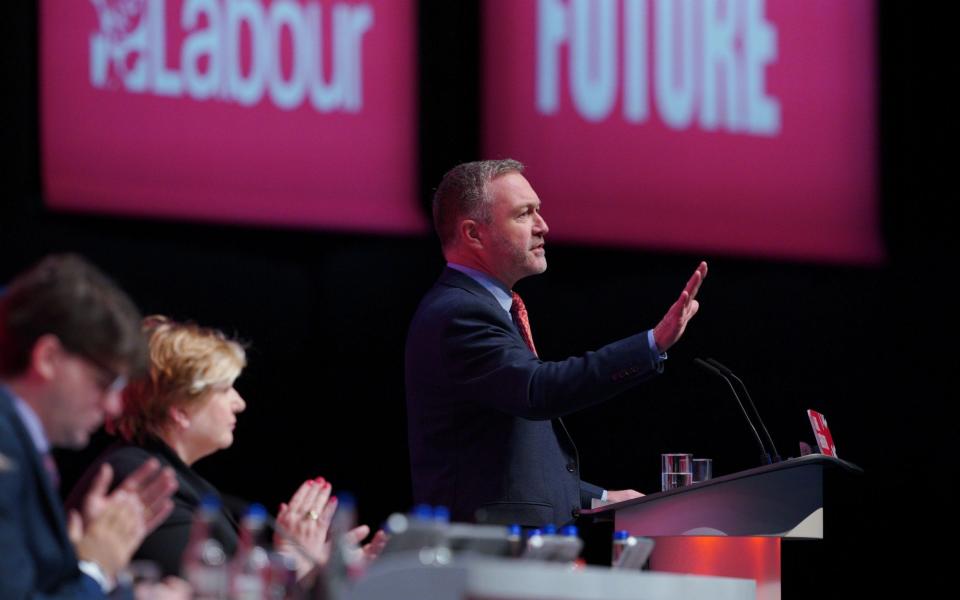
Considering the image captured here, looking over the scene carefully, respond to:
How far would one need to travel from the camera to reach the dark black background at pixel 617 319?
4.65 meters

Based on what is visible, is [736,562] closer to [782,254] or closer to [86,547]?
[86,547]

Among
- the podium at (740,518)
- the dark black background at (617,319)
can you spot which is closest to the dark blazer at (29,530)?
the podium at (740,518)

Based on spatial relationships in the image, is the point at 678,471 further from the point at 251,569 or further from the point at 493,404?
the point at 251,569

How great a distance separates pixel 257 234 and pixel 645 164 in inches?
60.0

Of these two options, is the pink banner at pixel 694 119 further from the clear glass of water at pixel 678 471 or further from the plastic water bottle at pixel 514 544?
the plastic water bottle at pixel 514 544

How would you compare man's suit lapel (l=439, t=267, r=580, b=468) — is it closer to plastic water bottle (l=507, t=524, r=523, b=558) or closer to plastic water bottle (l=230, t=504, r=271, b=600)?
plastic water bottle (l=507, t=524, r=523, b=558)

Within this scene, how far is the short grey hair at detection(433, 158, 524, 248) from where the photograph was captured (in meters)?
3.88

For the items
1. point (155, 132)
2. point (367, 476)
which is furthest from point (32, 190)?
point (367, 476)

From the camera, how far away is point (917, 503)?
5617 millimetres

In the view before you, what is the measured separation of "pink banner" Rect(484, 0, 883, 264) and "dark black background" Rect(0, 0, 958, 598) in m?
0.10

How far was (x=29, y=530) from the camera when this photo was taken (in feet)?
6.72

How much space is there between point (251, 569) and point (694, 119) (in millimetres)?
3690

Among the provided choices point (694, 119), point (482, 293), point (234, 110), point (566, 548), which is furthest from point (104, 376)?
point (694, 119)

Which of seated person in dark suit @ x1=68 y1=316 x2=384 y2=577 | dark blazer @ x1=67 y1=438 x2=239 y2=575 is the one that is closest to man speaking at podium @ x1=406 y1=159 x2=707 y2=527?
seated person in dark suit @ x1=68 y1=316 x2=384 y2=577
